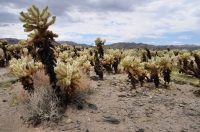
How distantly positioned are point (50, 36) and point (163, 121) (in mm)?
4718

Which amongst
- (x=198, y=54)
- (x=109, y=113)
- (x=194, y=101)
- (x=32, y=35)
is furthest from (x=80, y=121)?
(x=198, y=54)

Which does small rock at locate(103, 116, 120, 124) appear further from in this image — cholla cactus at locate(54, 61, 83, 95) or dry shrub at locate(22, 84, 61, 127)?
dry shrub at locate(22, 84, 61, 127)

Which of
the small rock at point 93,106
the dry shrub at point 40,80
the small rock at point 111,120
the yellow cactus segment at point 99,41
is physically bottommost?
the small rock at point 111,120

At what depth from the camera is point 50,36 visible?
6898 mm

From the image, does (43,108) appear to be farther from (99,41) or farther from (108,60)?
(99,41)

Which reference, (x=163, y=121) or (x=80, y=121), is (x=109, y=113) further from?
Answer: (x=163, y=121)

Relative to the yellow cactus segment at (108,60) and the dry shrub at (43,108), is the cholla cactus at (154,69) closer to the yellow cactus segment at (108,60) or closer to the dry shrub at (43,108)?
the yellow cactus segment at (108,60)

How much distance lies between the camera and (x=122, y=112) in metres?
7.31

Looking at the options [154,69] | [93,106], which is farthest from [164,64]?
[93,106]

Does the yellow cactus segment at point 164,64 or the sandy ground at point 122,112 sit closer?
the sandy ground at point 122,112

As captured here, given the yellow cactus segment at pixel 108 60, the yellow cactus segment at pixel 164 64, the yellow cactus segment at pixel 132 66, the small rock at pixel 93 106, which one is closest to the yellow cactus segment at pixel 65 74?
the small rock at pixel 93 106

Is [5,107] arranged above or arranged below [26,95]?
below

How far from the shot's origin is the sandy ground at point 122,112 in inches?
252

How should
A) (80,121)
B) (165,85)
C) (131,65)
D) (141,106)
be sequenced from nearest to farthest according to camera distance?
(80,121)
(141,106)
(131,65)
(165,85)
